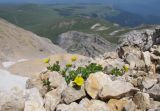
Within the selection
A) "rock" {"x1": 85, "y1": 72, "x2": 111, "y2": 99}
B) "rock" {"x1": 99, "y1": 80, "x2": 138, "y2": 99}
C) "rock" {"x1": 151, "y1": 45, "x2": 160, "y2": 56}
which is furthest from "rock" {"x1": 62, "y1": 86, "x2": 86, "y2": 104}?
"rock" {"x1": 151, "y1": 45, "x2": 160, "y2": 56}

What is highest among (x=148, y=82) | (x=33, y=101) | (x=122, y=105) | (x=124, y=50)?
(x=148, y=82)

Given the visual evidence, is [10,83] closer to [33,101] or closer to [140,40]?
[140,40]

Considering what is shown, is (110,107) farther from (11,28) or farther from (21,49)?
(11,28)

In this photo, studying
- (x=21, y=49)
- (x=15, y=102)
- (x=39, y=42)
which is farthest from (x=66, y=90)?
(x=39, y=42)

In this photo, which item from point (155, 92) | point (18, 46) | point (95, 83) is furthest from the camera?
point (18, 46)

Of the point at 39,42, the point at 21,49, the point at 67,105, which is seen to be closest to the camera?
the point at 67,105

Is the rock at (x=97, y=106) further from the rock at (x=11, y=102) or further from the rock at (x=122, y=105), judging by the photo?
the rock at (x=11, y=102)

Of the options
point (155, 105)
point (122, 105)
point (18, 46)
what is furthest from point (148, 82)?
point (18, 46)
